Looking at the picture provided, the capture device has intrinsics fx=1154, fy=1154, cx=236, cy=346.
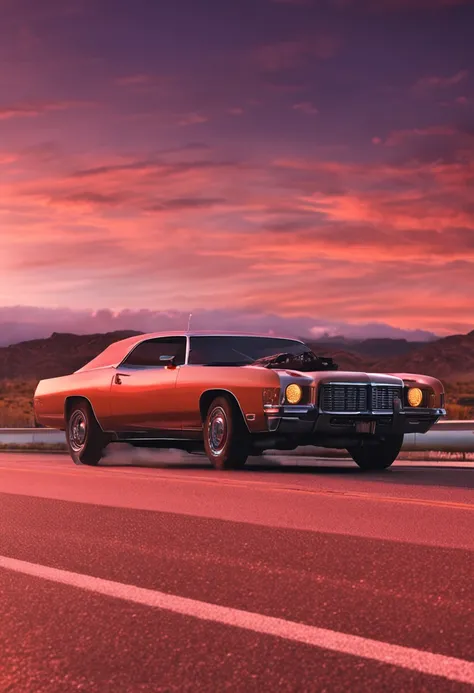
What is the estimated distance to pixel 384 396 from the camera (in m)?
14.9

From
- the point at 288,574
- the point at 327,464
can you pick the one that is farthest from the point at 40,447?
the point at 288,574

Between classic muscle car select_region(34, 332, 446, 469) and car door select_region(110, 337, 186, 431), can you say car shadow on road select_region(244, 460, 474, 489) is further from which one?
car door select_region(110, 337, 186, 431)

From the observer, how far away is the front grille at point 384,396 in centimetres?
1473

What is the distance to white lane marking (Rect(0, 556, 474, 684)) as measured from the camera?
4762 millimetres

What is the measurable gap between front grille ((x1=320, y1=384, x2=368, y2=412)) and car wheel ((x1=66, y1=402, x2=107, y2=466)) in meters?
4.28

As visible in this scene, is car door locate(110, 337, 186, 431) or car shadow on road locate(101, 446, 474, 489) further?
car door locate(110, 337, 186, 431)

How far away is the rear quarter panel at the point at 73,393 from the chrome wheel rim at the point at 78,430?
0.26 metres

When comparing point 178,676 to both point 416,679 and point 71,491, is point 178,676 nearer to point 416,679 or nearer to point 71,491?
point 416,679

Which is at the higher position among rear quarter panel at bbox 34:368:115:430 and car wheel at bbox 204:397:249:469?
rear quarter panel at bbox 34:368:115:430

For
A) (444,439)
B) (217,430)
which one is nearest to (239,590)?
(217,430)

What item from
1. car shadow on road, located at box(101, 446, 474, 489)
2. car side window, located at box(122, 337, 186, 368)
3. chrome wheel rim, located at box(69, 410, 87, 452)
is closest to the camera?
car shadow on road, located at box(101, 446, 474, 489)

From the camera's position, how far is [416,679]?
4562 millimetres

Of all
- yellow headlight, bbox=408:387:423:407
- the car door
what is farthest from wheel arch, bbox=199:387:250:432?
yellow headlight, bbox=408:387:423:407

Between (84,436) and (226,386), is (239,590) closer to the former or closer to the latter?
(226,386)
